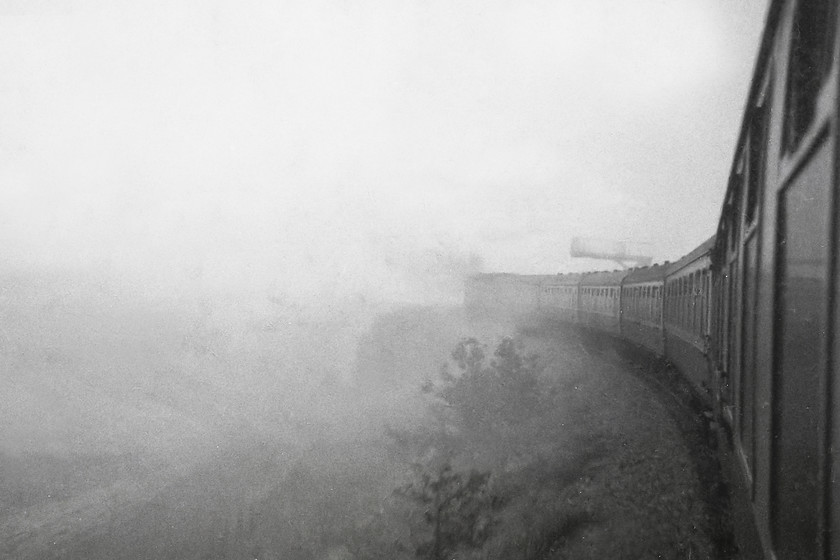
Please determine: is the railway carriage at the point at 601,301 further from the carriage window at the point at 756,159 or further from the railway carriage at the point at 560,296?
the carriage window at the point at 756,159

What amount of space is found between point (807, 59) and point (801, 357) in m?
0.89

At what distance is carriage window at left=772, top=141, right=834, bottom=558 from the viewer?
130 centimetres

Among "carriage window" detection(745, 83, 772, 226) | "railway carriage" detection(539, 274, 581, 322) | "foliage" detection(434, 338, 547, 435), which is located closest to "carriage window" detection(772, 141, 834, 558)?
"carriage window" detection(745, 83, 772, 226)

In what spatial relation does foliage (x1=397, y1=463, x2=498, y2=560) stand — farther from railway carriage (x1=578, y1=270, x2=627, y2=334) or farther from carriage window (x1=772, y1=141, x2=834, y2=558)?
carriage window (x1=772, y1=141, x2=834, y2=558)

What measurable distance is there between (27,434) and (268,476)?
25.2 meters

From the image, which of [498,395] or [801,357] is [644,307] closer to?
[498,395]

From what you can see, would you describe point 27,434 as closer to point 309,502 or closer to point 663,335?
point 309,502

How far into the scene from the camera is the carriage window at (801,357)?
4.27 ft

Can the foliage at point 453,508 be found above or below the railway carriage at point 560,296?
below

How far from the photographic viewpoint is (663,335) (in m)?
11.0

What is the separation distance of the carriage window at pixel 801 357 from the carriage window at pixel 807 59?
20 cm

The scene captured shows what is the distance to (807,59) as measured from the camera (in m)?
1.48

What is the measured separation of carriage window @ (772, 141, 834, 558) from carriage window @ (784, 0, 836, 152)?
A: 7.8 inches

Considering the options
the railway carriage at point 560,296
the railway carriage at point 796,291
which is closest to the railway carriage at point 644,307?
the railway carriage at point 560,296
